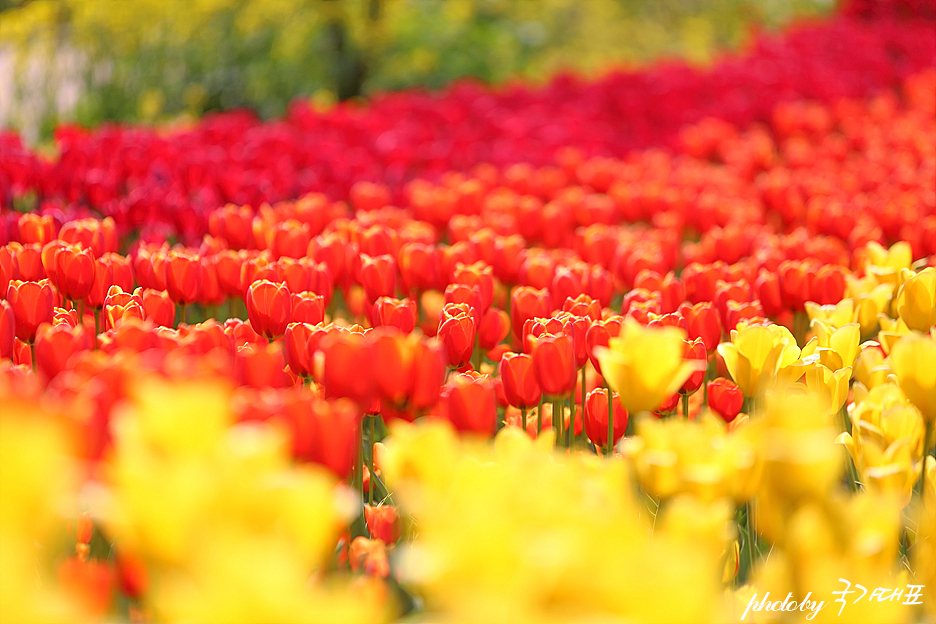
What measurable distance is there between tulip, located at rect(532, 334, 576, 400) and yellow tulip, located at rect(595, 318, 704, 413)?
211mm

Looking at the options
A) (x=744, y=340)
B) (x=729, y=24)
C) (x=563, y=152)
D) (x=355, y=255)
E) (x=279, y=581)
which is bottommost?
(x=729, y=24)

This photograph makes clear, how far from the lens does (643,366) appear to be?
1.36 meters

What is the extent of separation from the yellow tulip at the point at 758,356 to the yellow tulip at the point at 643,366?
0.84 feet

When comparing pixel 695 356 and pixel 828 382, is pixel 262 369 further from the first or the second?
pixel 828 382

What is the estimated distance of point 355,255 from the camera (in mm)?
2537

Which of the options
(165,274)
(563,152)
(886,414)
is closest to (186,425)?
(886,414)

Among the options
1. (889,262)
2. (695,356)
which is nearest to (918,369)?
(695,356)

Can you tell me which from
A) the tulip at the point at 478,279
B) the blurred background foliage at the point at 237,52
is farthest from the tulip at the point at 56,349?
the blurred background foliage at the point at 237,52

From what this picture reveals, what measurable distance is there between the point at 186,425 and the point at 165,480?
96 mm

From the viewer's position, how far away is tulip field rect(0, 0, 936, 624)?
809 mm

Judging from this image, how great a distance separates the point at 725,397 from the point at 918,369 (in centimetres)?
49

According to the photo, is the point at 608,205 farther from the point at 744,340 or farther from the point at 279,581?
the point at 279,581

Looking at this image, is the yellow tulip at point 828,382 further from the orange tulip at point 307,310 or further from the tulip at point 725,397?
the orange tulip at point 307,310

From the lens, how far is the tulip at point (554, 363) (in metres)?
1.62
